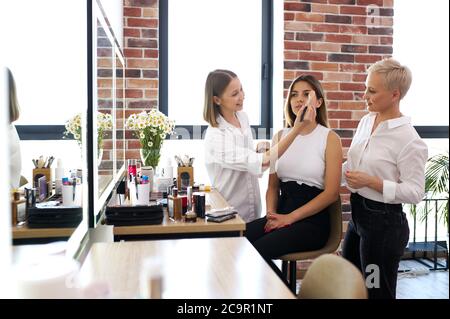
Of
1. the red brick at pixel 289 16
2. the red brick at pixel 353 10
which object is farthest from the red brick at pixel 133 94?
the red brick at pixel 353 10

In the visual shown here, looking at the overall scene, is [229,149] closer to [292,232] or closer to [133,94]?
[292,232]

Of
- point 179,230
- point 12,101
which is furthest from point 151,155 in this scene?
point 12,101

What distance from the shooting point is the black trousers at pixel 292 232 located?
7.54 ft

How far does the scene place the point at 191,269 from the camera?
4.29ft

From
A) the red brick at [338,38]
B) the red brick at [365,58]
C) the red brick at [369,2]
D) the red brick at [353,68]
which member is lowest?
the red brick at [353,68]

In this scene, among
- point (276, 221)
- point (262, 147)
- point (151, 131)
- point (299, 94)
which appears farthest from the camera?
point (262, 147)

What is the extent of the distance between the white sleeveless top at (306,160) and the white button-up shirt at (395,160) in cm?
20

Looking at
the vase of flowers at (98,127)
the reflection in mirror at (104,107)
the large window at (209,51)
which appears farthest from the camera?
the large window at (209,51)

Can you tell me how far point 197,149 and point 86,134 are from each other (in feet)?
6.18

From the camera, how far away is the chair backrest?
241cm

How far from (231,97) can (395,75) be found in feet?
3.06

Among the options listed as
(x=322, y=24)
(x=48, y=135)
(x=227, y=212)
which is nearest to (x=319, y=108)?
(x=227, y=212)

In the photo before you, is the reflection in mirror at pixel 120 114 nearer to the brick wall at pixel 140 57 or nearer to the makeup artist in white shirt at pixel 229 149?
the brick wall at pixel 140 57

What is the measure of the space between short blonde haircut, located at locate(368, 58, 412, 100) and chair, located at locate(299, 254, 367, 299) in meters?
1.34
